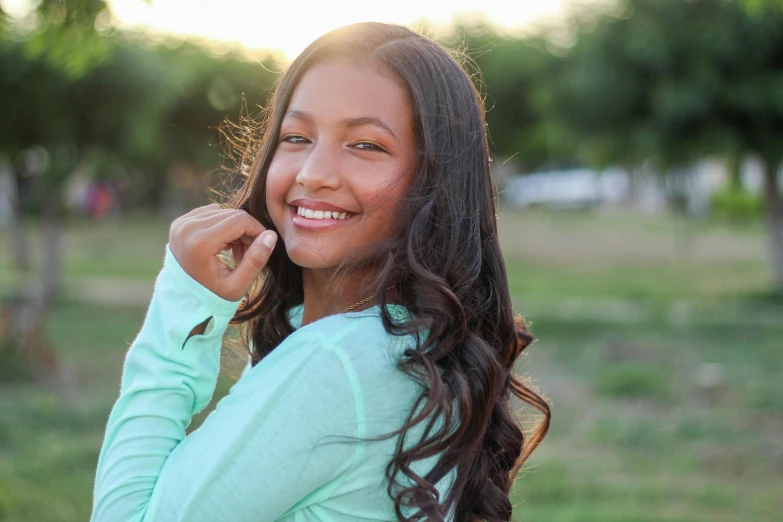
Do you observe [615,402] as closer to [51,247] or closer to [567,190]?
[51,247]

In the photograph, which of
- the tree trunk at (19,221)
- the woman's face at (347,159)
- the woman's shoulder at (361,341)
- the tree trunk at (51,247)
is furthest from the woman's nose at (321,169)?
the tree trunk at (19,221)

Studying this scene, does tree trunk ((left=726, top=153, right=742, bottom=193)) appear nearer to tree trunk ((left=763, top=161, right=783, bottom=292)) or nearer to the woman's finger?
tree trunk ((left=763, top=161, right=783, bottom=292))

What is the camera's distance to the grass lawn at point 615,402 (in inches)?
188

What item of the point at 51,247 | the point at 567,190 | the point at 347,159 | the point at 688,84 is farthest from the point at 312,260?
the point at 567,190

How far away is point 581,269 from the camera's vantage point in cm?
1692

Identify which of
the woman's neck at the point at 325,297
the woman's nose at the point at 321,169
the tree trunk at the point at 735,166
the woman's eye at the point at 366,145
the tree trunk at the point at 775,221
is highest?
the woman's eye at the point at 366,145

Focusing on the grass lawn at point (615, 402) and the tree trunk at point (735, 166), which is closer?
the grass lawn at point (615, 402)

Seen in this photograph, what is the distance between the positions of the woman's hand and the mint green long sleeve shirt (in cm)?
8

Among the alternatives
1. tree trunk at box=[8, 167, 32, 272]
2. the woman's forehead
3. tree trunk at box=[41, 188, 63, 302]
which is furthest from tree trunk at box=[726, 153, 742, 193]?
the woman's forehead

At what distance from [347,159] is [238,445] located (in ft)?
1.64

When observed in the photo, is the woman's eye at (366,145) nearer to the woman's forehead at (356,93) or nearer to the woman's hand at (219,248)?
the woman's forehead at (356,93)

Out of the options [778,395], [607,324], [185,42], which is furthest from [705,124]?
[185,42]

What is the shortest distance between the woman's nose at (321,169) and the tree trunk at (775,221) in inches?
453

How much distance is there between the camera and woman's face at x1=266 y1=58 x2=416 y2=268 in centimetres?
150
